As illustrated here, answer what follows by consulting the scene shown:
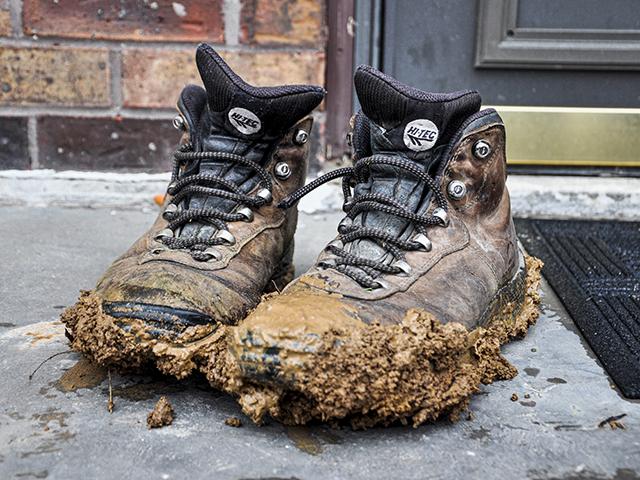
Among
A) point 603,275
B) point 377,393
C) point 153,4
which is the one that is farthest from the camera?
point 153,4

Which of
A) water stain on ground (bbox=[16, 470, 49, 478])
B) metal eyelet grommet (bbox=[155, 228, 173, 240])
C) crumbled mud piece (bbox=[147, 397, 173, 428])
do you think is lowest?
water stain on ground (bbox=[16, 470, 49, 478])

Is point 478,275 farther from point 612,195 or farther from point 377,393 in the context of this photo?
point 612,195

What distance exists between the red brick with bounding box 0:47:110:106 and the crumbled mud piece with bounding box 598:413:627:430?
4.93ft

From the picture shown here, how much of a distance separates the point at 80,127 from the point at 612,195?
1.46 metres

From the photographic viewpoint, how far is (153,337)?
88 cm

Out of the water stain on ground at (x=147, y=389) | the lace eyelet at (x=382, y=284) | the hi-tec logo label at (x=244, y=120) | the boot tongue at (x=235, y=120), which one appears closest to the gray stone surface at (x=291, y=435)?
the water stain on ground at (x=147, y=389)

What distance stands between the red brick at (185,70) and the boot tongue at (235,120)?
737 millimetres

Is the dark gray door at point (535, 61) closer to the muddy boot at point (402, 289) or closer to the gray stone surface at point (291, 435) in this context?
the muddy boot at point (402, 289)

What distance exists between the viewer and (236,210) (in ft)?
3.61

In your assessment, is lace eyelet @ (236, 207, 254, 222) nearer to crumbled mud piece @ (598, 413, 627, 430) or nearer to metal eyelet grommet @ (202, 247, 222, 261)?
metal eyelet grommet @ (202, 247, 222, 261)

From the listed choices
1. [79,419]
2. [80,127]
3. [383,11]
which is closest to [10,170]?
[80,127]

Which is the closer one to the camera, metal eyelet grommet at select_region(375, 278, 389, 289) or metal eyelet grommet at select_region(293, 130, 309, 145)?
metal eyelet grommet at select_region(375, 278, 389, 289)

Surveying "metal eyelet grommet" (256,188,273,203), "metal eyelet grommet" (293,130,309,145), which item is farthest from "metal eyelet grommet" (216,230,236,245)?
"metal eyelet grommet" (293,130,309,145)

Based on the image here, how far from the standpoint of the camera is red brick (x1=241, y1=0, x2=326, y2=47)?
6.00 feet
